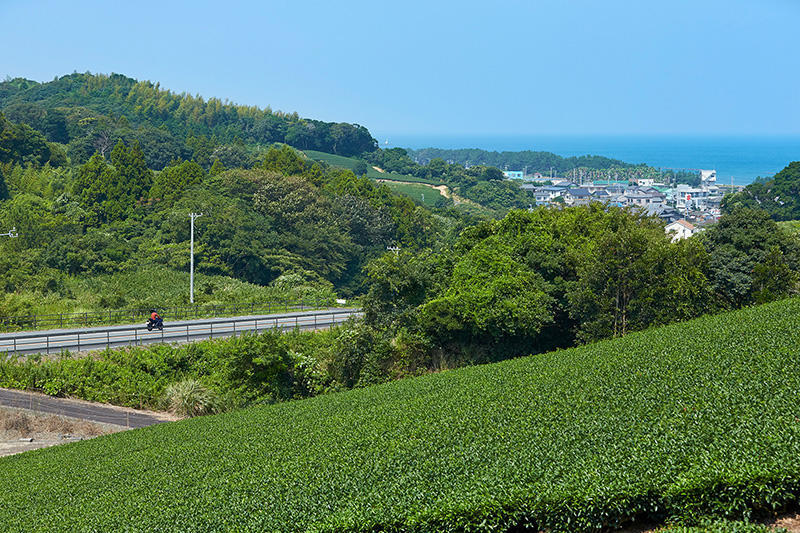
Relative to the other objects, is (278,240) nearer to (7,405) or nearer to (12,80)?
(7,405)

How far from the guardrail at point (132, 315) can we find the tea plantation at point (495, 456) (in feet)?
52.2

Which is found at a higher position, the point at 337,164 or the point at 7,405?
the point at 337,164

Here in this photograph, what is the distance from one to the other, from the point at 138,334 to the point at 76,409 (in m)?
6.07

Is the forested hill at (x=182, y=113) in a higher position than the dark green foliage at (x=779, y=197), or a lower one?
higher

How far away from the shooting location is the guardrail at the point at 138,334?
31.6 m

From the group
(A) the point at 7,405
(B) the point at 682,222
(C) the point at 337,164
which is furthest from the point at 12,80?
(A) the point at 7,405

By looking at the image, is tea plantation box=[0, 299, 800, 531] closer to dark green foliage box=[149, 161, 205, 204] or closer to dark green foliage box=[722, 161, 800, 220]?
dark green foliage box=[149, 161, 205, 204]

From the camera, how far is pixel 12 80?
163 m

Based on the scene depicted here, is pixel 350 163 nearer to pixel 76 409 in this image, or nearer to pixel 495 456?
pixel 76 409

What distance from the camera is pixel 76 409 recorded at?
2767 cm

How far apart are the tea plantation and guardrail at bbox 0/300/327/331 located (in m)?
15.9

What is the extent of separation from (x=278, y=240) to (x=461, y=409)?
47100 mm

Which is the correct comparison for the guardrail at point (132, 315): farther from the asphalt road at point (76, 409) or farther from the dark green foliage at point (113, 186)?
the dark green foliage at point (113, 186)

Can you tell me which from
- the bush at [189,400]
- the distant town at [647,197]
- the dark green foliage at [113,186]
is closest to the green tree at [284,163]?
the dark green foliage at [113,186]
